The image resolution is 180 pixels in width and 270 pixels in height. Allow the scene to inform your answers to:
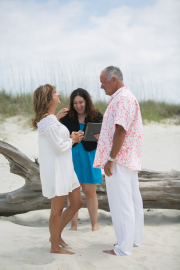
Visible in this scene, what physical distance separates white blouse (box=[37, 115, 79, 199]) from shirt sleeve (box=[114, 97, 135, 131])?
55 centimetres

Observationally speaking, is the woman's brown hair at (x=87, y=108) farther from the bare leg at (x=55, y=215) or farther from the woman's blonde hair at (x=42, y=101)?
the bare leg at (x=55, y=215)

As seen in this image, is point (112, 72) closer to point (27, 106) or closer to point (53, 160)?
point (53, 160)

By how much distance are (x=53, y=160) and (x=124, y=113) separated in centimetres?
79

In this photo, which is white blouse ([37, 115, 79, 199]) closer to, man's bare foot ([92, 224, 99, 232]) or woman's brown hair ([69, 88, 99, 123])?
woman's brown hair ([69, 88, 99, 123])

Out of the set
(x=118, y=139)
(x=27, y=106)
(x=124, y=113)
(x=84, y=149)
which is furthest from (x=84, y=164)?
(x=27, y=106)

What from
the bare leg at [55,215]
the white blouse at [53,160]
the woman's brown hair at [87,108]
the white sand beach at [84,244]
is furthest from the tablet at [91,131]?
the white sand beach at [84,244]

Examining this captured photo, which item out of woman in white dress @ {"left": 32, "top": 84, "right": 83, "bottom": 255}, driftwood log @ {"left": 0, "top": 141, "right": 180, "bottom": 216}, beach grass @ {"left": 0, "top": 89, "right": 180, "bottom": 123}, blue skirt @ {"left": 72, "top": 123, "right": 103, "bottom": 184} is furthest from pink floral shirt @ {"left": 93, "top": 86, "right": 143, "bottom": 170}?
beach grass @ {"left": 0, "top": 89, "right": 180, "bottom": 123}

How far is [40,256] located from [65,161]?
97 centimetres

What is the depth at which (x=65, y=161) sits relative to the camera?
102 inches

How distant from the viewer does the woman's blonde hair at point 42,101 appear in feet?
8.60

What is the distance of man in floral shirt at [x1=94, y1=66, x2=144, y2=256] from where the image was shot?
8.38 ft

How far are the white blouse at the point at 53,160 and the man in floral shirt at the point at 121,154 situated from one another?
348 mm

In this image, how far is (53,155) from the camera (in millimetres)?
2555

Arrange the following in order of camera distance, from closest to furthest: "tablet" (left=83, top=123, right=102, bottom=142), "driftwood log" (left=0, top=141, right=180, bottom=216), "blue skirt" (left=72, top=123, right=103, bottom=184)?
"tablet" (left=83, top=123, right=102, bottom=142), "blue skirt" (left=72, top=123, right=103, bottom=184), "driftwood log" (left=0, top=141, right=180, bottom=216)
